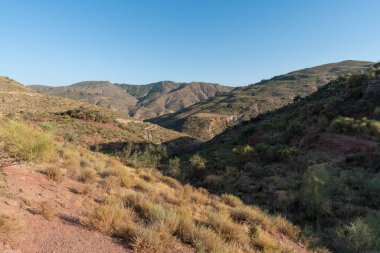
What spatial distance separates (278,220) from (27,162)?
7792 mm

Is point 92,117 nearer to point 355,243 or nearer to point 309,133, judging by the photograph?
point 309,133

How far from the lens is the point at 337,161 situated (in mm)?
19312

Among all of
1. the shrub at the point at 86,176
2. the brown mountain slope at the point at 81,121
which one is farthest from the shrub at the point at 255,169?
the brown mountain slope at the point at 81,121

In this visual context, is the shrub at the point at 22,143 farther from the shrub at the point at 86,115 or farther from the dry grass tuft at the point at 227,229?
the shrub at the point at 86,115

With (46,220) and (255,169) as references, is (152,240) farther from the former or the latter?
(255,169)

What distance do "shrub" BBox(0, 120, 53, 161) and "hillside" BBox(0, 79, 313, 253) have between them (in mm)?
24

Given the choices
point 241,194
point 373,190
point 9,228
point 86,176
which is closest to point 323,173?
point 373,190

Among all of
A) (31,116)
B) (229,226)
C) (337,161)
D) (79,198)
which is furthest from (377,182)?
(31,116)

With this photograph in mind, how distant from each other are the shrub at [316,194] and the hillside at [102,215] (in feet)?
7.99

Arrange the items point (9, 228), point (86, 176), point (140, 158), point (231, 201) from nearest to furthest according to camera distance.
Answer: point (9, 228) → point (86, 176) → point (231, 201) → point (140, 158)

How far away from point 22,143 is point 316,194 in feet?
33.2

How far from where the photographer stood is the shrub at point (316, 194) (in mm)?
11508

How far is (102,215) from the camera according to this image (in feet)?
21.5

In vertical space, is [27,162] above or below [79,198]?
above
